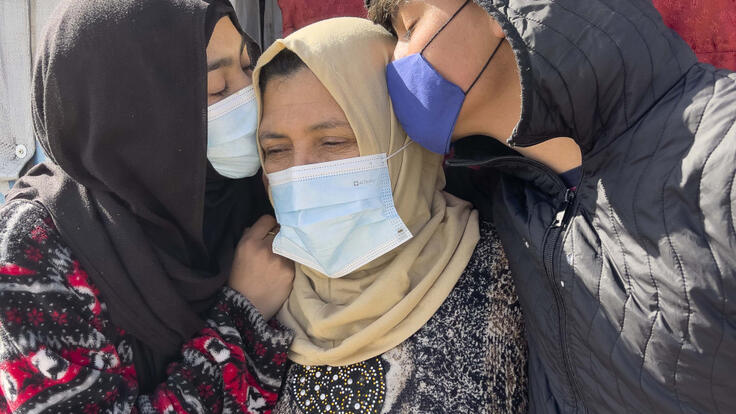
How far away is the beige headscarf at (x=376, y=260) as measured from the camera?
1896 mm

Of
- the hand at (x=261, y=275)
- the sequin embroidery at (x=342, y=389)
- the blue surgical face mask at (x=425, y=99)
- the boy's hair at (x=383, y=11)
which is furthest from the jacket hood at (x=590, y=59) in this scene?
the hand at (x=261, y=275)

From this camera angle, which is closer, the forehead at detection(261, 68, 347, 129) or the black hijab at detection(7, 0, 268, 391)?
the black hijab at detection(7, 0, 268, 391)

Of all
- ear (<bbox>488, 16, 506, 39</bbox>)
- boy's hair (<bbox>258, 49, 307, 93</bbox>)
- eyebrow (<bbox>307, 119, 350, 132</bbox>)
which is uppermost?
ear (<bbox>488, 16, 506, 39</bbox>)

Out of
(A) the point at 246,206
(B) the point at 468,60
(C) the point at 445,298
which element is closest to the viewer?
(B) the point at 468,60

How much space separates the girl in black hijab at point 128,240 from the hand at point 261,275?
0.01m

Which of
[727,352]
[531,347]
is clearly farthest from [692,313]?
[531,347]

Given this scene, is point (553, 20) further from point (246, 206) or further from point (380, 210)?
point (246, 206)

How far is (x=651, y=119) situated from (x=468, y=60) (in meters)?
0.58

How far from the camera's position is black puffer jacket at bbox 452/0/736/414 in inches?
48.8

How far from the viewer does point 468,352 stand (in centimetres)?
184

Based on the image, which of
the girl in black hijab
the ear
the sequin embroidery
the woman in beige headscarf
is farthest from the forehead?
the sequin embroidery

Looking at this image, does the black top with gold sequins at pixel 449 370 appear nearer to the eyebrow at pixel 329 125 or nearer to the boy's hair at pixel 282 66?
the eyebrow at pixel 329 125

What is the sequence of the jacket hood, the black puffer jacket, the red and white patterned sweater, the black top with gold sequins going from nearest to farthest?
the black puffer jacket, the jacket hood, the red and white patterned sweater, the black top with gold sequins

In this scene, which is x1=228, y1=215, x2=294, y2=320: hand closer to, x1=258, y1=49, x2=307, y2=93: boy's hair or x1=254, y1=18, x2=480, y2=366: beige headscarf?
x1=254, y1=18, x2=480, y2=366: beige headscarf
